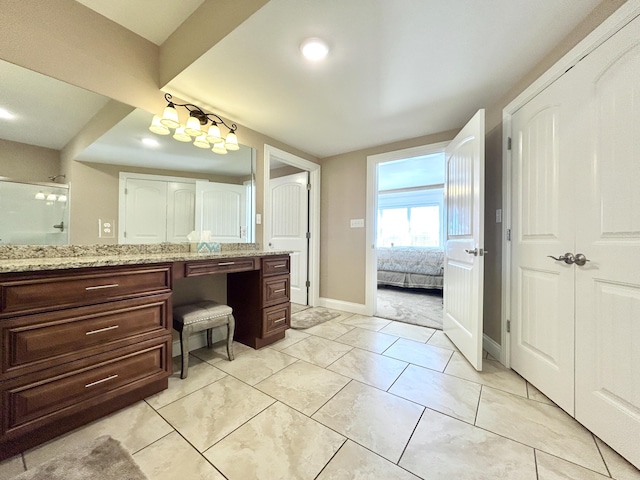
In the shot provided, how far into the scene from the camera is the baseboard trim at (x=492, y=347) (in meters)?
2.02

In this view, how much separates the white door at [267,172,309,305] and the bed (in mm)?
1941

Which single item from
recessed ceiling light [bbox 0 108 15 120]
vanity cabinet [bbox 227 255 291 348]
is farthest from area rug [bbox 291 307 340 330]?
recessed ceiling light [bbox 0 108 15 120]

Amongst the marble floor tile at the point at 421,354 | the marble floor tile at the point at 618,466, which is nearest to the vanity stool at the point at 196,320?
the marble floor tile at the point at 421,354

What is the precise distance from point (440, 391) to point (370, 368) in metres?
0.48

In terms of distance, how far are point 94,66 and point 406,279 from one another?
4743 mm

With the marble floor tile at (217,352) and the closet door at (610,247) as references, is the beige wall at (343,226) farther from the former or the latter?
the closet door at (610,247)

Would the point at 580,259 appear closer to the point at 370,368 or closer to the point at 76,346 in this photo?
the point at 370,368

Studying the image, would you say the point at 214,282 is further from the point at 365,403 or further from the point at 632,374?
the point at 632,374

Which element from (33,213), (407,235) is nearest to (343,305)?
(33,213)

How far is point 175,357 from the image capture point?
6.63 feet

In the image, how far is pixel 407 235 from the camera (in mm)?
7434

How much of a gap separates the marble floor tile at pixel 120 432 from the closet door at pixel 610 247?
6.90 feet

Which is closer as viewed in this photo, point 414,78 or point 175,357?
point 414,78

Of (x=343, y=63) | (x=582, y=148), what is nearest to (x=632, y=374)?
(x=582, y=148)
